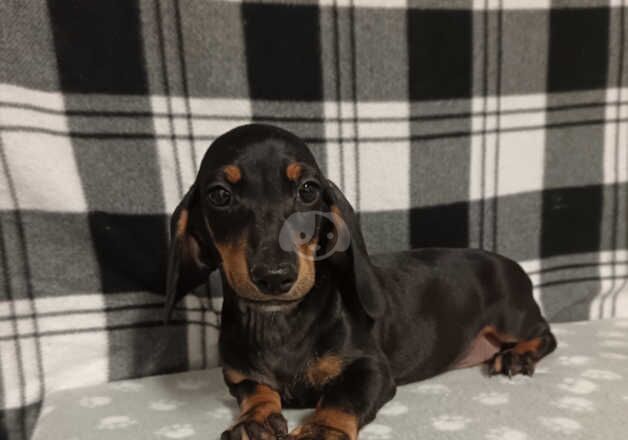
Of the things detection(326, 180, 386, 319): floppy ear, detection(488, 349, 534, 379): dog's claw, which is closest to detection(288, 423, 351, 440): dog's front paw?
detection(326, 180, 386, 319): floppy ear

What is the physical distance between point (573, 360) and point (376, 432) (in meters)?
0.78

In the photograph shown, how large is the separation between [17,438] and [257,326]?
36.4 inches

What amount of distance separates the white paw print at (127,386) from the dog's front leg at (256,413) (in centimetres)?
42

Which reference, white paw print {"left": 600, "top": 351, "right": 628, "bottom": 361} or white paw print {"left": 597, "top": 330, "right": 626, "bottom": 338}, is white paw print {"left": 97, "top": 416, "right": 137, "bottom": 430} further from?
white paw print {"left": 597, "top": 330, "right": 626, "bottom": 338}

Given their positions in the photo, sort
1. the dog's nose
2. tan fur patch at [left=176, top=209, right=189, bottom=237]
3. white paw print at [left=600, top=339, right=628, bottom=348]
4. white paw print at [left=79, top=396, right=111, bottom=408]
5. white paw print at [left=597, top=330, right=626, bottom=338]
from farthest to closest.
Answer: white paw print at [left=597, top=330, right=626, bottom=338], white paw print at [left=600, top=339, right=628, bottom=348], white paw print at [left=79, top=396, right=111, bottom=408], tan fur patch at [left=176, top=209, right=189, bottom=237], the dog's nose

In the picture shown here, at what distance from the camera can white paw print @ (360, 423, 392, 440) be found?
1.50m

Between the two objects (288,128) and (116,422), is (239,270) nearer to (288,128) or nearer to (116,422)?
(116,422)

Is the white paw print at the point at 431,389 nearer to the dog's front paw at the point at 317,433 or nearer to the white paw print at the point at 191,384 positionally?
the dog's front paw at the point at 317,433

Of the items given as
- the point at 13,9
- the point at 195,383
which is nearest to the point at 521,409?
the point at 195,383

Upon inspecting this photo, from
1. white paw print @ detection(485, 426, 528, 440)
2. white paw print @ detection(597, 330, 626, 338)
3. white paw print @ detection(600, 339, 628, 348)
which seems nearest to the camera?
white paw print @ detection(485, 426, 528, 440)

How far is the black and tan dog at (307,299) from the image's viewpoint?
1.43m

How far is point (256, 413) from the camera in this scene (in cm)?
147

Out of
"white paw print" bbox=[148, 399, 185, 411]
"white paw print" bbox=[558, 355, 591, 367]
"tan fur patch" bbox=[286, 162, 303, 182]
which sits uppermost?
"tan fur patch" bbox=[286, 162, 303, 182]

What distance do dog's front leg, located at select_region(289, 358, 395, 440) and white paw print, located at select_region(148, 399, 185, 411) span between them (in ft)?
1.48
